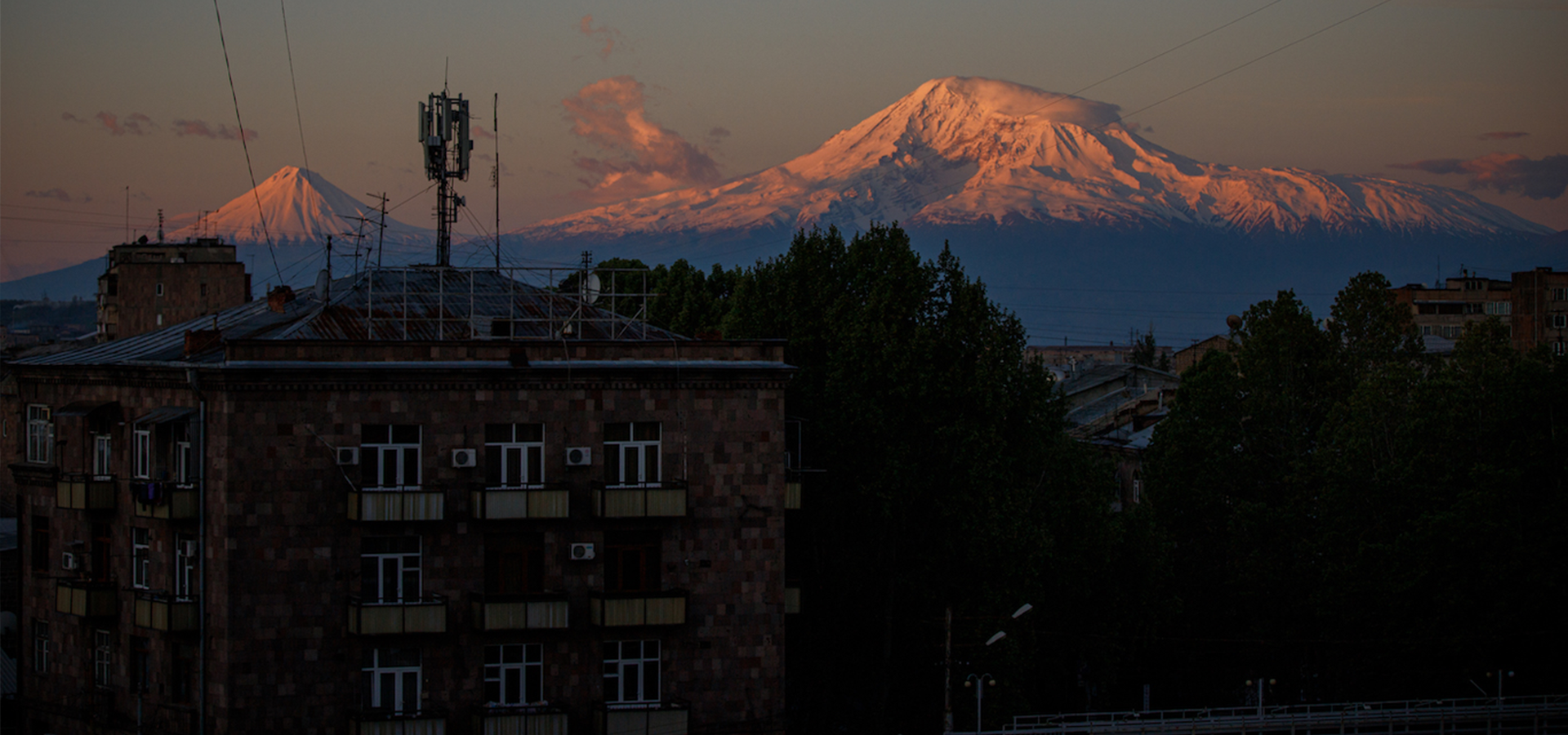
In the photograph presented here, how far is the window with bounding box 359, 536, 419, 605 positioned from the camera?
30.9 meters

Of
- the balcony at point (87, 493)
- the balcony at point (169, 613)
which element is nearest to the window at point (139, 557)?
the balcony at point (87, 493)

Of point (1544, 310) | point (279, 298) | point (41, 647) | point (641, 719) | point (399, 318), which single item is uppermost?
point (1544, 310)

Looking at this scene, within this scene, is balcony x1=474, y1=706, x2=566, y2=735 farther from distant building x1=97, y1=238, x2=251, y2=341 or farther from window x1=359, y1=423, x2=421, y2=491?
distant building x1=97, y1=238, x2=251, y2=341

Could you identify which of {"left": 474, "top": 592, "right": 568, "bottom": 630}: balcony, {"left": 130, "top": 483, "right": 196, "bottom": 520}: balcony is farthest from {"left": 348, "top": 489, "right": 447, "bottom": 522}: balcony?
{"left": 130, "top": 483, "right": 196, "bottom": 520}: balcony

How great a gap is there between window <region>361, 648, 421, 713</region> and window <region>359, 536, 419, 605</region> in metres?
1.10

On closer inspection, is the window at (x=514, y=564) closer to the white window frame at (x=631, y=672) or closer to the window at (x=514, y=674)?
the window at (x=514, y=674)

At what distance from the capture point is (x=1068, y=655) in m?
46.8

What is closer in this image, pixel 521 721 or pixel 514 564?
pixel 521 721

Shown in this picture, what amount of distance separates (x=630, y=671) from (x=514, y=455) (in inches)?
210

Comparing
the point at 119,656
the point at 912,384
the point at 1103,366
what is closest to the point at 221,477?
the point at 119,656

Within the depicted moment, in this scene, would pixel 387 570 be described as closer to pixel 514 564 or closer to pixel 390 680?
pixel 390 680

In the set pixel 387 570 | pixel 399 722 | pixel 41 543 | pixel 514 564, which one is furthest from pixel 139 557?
pixel 514 564

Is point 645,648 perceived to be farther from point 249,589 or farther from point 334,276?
point 334,276

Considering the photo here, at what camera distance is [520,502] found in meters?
31.1
